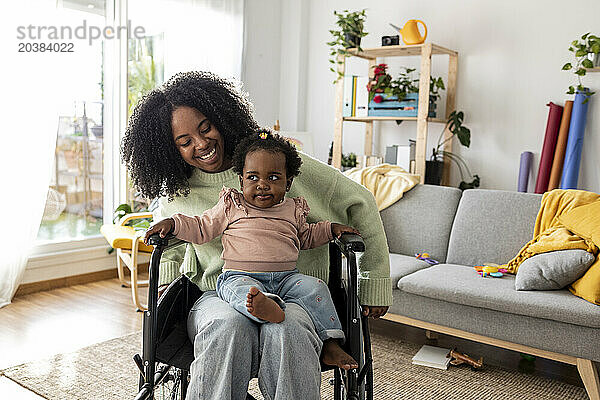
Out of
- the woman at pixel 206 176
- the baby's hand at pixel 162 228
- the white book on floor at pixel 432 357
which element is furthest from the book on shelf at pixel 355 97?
the baby's hand at pixel 162 228

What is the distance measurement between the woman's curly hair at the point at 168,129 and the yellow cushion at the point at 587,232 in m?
1.45

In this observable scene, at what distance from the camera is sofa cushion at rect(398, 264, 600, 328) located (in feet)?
7.44

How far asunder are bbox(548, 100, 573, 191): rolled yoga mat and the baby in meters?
2.31

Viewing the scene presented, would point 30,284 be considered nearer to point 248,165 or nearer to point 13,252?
point 13,252

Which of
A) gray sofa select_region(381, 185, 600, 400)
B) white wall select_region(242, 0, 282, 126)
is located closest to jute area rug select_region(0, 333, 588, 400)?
gray sofa select_region(381, 185, 600, 400)

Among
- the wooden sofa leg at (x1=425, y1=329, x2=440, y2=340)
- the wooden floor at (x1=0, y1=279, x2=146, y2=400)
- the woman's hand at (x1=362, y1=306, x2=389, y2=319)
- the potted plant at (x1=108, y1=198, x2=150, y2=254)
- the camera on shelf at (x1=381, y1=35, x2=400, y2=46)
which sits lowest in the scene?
the wooden floor at (x1=0, y1=279, x2=146, y2=400)

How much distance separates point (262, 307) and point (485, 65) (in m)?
3.04

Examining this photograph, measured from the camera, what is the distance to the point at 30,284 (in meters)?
3.56

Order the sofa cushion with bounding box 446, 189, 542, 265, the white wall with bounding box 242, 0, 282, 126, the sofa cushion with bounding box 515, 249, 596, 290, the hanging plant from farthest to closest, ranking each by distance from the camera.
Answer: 1. the white wall with bounding box 242, 0, 282, 126
2. the hanging plant
3. the sofa cushion with bounding box 446, 189, 542, 265
4. the sofa cushion with bounding box 515, 249, 596, 290

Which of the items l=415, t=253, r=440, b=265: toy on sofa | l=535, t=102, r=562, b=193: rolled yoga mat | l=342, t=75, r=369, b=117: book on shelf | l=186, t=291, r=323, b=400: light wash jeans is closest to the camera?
l=186, t=291, r=323, b=400: light wash jeans

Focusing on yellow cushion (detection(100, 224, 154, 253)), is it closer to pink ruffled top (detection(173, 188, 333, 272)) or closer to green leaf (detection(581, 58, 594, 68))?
pink ruffled top (detection(173, 188, 333, 272))

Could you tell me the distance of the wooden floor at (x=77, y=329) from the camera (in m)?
2.63

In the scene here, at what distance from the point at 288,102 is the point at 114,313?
223 cm

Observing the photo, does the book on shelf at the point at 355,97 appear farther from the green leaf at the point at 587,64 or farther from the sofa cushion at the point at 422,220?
the green leaf at the point at 587,64
